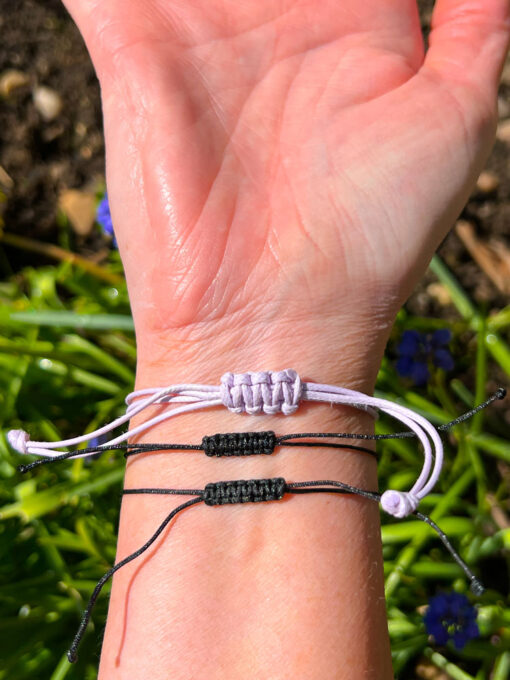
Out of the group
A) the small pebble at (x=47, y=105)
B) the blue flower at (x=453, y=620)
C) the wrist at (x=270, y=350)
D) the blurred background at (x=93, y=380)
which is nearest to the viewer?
the wrist at (x=270, y=350)

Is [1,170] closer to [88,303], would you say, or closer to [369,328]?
[88,303]

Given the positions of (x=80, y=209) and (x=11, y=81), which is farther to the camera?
(x=11, y=81)

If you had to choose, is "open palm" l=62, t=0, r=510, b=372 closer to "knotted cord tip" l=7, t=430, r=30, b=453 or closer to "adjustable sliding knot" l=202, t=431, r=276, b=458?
"adjustable sliding knot" l=202, t=431, r=276, b=458

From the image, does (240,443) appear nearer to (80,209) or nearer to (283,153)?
(283,153)

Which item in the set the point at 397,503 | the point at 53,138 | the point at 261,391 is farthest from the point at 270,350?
the point at 53,138

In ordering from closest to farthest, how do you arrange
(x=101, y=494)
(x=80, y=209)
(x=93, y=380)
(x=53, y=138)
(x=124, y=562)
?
(x=124, y=562)
(x=101, y=494)
(x=93, y=380)
(x=80, y=209)
(x=53, y=138)

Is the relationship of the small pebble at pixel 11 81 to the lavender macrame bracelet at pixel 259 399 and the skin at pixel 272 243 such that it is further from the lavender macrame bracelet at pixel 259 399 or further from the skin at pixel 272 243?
the lavender macrame bracelet at pixel 259 399

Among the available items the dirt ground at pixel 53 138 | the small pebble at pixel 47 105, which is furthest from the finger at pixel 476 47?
the small pebble at pixel 47 105

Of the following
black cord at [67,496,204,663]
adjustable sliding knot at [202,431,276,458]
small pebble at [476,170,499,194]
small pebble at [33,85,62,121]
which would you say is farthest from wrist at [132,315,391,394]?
small pebble at [33,85,62,121]
